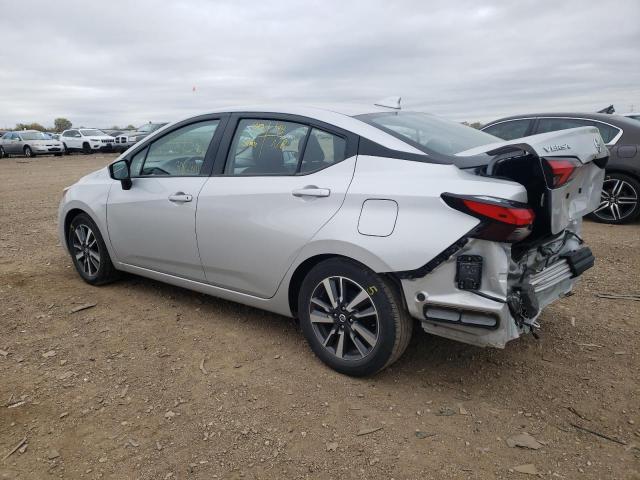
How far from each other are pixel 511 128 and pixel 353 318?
6.01m

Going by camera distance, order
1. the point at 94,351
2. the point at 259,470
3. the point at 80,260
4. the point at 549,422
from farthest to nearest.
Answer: the point at 80,260 → the point at 94,351 → the point at 549,422 → the point at 259,470

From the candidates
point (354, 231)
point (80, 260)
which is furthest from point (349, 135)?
point (80, 260)

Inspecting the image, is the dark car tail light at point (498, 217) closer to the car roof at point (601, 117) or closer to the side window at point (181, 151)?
the side window at point (181, 151)

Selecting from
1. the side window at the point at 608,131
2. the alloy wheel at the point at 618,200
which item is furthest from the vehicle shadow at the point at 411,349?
the side window at the point at 608,131

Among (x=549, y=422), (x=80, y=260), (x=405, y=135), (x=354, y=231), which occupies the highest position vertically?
(x=405, y=135)

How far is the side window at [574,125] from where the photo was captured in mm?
7008

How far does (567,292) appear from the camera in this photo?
316 cm

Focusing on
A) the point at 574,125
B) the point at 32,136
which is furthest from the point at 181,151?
the point at 32,136

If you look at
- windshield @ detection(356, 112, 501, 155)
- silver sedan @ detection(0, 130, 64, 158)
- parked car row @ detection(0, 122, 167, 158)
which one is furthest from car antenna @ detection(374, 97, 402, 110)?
silver sedan @ detection(0, 130, 64, 158)

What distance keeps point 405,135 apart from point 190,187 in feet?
5.24

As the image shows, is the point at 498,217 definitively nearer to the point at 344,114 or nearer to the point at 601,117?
the point at 344,114

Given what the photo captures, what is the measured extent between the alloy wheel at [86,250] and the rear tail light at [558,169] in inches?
147

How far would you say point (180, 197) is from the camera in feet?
12.0

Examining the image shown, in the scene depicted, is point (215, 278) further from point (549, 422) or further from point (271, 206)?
point (549, 422)
